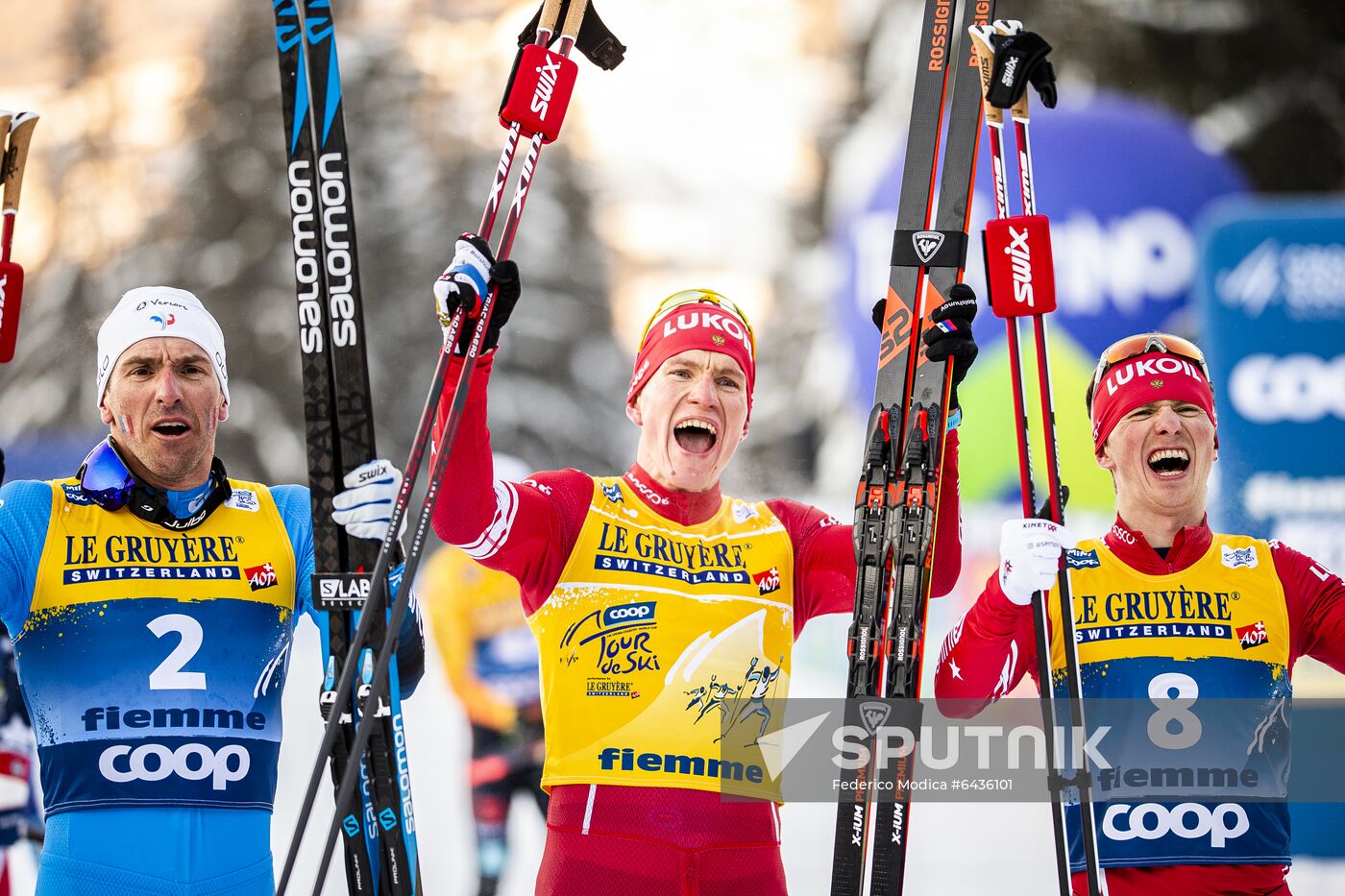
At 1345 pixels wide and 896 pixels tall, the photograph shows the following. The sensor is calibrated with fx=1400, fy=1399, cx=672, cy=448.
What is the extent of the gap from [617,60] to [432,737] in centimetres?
244

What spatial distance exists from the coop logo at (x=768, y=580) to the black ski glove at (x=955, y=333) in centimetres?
55

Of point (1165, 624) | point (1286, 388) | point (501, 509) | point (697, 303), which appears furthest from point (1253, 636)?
point (1286, 388)

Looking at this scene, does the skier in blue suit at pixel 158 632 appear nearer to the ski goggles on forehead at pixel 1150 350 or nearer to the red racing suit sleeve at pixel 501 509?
the red racing suit sleeve at pixel 501 509

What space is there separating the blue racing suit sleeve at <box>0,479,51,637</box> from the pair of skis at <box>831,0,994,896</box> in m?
1.64

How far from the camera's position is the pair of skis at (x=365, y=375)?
2.56 meters

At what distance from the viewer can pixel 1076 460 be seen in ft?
15.0

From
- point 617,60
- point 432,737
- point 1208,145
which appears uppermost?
point 1208,145

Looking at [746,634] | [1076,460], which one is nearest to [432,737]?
[746,634]

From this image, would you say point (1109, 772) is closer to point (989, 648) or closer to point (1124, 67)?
point (989, 648)

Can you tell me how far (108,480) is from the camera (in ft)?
9.43

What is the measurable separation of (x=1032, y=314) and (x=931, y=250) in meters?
0.27

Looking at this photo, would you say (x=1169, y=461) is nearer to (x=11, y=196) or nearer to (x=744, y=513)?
(x=744, y=513)

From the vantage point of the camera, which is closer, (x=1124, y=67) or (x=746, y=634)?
(x=746, y=634)

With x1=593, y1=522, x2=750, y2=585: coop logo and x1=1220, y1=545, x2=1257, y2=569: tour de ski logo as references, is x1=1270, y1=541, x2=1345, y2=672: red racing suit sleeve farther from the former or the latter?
x1=593, y1=522, x2=750, y2=585: coop logo
